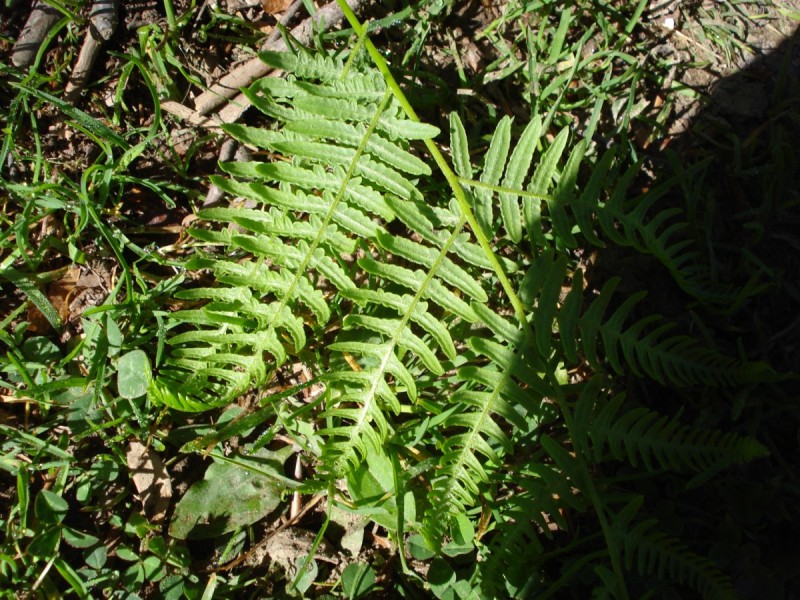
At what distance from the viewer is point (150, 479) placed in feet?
11.0

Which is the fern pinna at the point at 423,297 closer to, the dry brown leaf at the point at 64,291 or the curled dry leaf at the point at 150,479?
the curled dry leaf at the point at 150,479

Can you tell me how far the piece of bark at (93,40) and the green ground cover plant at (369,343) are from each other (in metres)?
0.17

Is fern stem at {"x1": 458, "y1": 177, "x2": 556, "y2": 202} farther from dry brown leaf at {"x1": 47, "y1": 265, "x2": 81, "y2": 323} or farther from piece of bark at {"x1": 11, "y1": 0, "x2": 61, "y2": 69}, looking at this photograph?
piece of bark at {"x1": 11, "y1": 0, "x2": 61, "y2": 69}

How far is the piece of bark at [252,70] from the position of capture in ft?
11.3

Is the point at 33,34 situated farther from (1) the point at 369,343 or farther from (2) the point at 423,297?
(2) the point at 423,297

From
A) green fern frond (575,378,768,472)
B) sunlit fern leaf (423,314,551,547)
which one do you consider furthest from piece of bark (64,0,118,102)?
green fern frond (575,378,768,472)

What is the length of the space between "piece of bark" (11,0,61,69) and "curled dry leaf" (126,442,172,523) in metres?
1.98

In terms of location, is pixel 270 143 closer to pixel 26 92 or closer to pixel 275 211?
pixel 275 211

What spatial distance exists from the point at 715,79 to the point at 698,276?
3.57ft

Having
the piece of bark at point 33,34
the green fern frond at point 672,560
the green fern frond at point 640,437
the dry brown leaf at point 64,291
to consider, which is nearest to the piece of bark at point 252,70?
the piece of bark at point 33,34

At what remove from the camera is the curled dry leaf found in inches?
132

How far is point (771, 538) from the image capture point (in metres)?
3.09

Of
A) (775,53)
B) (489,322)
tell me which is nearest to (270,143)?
(489,322)

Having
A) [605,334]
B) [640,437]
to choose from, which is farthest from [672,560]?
[605,334]
